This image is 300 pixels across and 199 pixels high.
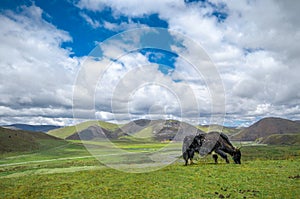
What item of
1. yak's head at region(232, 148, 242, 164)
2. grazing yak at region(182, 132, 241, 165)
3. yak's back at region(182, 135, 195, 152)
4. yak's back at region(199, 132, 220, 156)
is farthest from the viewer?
yak's back at region(182, 135, 195, 152)

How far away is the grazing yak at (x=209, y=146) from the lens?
28.2 m

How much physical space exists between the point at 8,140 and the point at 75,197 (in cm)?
11351

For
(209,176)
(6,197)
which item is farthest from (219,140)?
(6,197)

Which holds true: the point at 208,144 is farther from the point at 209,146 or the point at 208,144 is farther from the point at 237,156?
the point at 237,156

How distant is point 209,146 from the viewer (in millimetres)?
28406

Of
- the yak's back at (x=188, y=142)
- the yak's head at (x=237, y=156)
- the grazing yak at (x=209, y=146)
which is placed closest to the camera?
the yak's head at (x=237, y=156)

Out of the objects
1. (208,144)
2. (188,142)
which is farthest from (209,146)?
(188,142)

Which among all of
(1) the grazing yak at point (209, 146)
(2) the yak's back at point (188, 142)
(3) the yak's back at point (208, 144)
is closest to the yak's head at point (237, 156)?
(1) the grazing yak at point (209, 146)

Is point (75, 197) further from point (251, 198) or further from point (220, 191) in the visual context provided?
point (251, 198)

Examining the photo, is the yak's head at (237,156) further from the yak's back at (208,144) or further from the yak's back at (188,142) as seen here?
the yak's back at (188,142)

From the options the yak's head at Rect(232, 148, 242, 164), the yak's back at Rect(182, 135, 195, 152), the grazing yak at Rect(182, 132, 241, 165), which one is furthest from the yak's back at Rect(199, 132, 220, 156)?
the yak's head at Rect(232, 148, 242, 164)

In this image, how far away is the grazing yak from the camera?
28203mm

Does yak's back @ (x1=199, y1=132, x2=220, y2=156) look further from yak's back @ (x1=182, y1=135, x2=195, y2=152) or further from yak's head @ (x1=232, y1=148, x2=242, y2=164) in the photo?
yak's head @ (x1=232, y1=148, x2=242, y2=164)

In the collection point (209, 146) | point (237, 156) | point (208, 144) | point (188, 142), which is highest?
point (188, 142)
